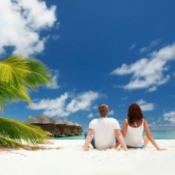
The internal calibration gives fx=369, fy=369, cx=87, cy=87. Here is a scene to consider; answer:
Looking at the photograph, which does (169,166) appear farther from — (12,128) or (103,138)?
(12,128)

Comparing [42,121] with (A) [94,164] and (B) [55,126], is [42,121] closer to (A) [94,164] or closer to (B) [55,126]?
(B) [55,126]

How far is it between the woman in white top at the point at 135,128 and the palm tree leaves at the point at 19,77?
2.62 meters

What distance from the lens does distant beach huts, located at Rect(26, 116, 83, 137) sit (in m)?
29.2

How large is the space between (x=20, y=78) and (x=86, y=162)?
4.21m

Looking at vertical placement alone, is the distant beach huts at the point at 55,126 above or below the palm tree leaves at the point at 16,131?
above

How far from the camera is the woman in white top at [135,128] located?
7.70 metres

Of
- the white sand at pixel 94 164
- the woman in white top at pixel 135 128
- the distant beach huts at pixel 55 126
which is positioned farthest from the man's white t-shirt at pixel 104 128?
the distant beach huts at pixel 55 126

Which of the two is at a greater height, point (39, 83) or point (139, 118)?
point (39, 83)

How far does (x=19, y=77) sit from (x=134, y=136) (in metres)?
3.48

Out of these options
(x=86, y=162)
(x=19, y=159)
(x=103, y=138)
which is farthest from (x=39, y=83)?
(x=86, y=162)

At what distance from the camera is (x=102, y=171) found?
213 inches

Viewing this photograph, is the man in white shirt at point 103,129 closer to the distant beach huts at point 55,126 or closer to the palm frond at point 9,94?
the palm frond at point 9,94

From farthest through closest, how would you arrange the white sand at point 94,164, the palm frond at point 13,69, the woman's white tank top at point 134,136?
the palm frond at point 13,69, the woman's white tank top at point 134,136, the white sand at point 94,164

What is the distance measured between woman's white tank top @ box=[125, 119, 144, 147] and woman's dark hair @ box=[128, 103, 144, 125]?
0.18 meters
